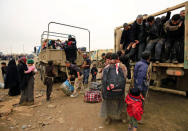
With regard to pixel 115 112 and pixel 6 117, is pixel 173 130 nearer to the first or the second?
pixel 115 112

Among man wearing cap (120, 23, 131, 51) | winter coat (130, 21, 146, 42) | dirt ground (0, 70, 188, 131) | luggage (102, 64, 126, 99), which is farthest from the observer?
man wearing cap (120, 23, 131, 51)

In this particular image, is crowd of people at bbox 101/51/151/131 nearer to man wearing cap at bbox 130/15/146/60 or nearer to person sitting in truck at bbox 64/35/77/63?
man wearing cap at bbox 130/15/146/60

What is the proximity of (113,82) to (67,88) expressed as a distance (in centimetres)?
288

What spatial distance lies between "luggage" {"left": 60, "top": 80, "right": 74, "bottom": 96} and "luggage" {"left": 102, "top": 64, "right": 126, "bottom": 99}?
2.61m

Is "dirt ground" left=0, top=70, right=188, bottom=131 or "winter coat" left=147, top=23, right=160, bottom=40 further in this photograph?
"winter coat" left=147, top=23, right=160, bottom=40

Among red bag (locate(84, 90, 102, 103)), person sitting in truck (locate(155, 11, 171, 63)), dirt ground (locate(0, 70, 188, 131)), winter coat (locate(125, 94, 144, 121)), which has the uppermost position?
person sitting in truck (locate(155, 11, 171, 63))

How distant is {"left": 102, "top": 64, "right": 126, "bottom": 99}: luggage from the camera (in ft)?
7.59

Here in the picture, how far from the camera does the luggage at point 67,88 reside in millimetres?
4712

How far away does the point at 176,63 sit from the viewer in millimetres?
2619

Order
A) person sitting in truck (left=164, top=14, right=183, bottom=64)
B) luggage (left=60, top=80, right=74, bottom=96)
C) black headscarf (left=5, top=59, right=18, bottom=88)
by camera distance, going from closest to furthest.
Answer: person sitting in truck (left=164, top=14, right=183, bottom=64), luggage (left=60, top=80, right=74, bottom=96), black headscarf (left=5, top=59, right=18, bottom=88)

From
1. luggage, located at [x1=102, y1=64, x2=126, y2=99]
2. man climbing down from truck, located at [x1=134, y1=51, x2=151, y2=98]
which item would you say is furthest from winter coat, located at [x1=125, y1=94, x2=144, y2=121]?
man climbing down from truck, located at [x1=134, y1=51, x2=151, y2=98]

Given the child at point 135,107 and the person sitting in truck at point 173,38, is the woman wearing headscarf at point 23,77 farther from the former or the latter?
the person sitting in truck at point 173,38

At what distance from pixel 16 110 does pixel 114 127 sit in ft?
9.87

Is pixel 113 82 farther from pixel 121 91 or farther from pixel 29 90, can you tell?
pixel 29 90
